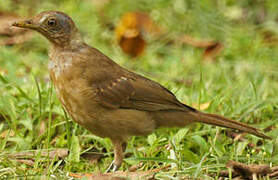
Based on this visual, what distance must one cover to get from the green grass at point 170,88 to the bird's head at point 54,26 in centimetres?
52

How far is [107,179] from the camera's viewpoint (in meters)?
3.93

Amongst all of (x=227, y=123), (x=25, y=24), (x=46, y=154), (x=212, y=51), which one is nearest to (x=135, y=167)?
(x=46, y=154)

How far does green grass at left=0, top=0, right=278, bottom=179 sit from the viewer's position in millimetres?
4582

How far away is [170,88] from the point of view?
6.00 metres

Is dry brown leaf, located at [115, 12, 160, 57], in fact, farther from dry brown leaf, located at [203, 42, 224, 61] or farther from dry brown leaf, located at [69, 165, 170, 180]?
dry brown leaf, located at [69, 165, 170, 180]

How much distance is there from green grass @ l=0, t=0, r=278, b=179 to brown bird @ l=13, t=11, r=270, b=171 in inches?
9.2

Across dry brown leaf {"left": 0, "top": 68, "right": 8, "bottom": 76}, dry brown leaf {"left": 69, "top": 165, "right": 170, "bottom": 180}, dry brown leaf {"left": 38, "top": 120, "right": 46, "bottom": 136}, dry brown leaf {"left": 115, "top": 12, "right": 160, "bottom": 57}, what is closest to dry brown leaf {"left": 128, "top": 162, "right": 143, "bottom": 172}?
dry brown leaf {"left": 69, "top": 165, "right": 170, "bottom": 180}

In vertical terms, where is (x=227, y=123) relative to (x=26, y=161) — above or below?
above

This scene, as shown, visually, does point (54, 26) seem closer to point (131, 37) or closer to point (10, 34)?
point (131, 37)

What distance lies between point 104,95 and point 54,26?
2.52 feet

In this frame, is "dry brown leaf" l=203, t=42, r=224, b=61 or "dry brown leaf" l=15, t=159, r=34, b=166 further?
"dry brown leaf" l=203, t=42, r=224, b=61

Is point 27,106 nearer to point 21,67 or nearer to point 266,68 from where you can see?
point 21,67

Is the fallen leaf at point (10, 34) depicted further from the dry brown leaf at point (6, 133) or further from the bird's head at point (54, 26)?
the bird's head at point (54, 26)

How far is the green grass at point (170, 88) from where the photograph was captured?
180 inches
